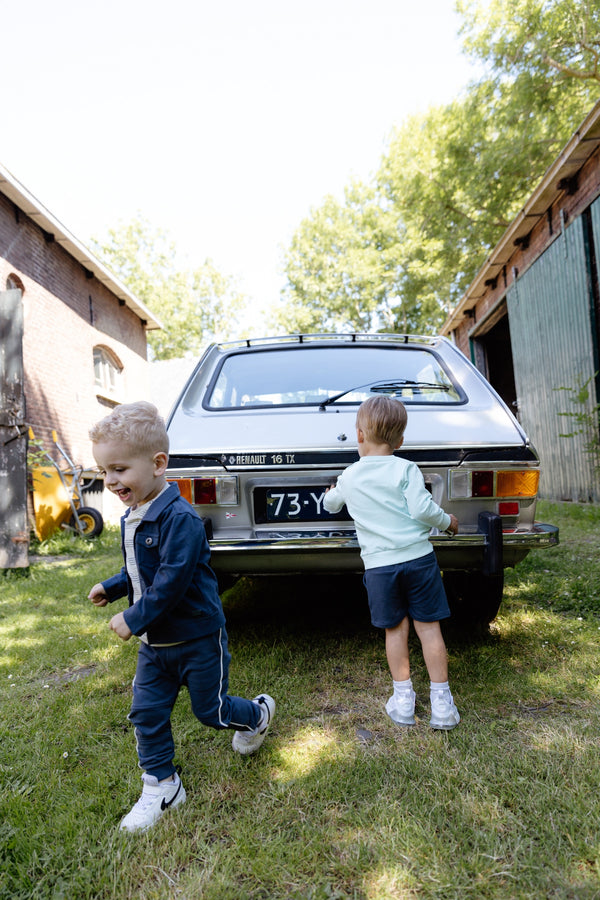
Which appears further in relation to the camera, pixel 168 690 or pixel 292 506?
pixel 292 506

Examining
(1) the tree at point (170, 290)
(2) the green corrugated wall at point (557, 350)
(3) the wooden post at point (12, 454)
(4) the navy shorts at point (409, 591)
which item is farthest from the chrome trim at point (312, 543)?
(1) the tree at point (170, 290)

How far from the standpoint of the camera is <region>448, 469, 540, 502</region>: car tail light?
2.60 metres

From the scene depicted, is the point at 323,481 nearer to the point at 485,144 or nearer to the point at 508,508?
the point at 508,508

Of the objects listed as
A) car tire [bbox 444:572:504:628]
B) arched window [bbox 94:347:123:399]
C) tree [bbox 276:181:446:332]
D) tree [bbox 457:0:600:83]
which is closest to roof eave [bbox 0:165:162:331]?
arched window [bbox 94:347:123:399]

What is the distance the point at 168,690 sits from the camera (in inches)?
72.4

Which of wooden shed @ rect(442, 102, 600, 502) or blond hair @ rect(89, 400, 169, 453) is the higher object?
wooden shed @ rect(442, 102, 600, 502)

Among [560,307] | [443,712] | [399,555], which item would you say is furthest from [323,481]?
[560,307]

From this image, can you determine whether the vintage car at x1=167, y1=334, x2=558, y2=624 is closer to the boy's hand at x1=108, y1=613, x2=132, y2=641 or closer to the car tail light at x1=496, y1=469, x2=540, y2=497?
the car tail light at x1=496, y1=469, x2=540, y2=497

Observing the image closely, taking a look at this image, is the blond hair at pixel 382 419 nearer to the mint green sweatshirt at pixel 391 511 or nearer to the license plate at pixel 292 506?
the mint green sweatshirt at pixel 391 511

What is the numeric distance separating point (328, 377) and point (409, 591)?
58.1 inches

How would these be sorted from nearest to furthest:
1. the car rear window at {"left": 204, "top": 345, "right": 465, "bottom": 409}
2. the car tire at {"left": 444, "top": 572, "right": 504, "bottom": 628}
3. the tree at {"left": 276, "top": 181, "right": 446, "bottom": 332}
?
the car tire at {"left": 444, "top": 572, "right": 504, "bottom": 628}
the car rear window at {"left": 204, "top": 345, "right": 465, "bottom": 409}
the tree at {"left": 276, "top": 181, "right": 446, "bottom": 332}

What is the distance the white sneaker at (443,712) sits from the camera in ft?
7.15

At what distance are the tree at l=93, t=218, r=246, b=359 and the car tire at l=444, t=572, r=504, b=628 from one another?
120ft

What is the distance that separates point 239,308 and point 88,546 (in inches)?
1434
